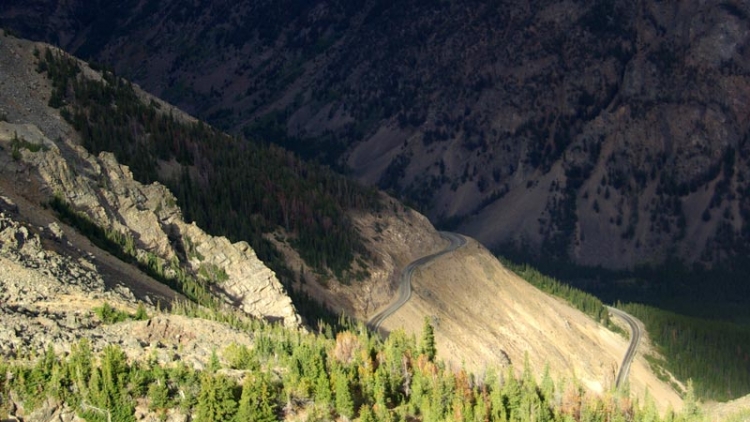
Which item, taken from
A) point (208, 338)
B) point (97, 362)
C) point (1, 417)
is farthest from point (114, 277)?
point (1, 417)

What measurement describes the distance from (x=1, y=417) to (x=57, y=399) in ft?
13.4

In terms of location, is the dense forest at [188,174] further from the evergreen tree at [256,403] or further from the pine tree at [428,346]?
the evergreen tree at [256,403]

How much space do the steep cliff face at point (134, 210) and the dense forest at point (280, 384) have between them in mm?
22501

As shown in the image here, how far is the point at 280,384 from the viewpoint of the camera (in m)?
101

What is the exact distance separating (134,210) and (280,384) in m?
52.5

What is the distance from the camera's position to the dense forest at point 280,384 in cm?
9044

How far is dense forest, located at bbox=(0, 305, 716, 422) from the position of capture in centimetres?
9044

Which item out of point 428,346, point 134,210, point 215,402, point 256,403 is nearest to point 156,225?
point 134,210

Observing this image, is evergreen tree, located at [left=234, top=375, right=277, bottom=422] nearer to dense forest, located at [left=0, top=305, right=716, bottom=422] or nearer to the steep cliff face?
dense forest, located at [left=0, top=305, right=716, bottom=422]

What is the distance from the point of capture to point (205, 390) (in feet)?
305

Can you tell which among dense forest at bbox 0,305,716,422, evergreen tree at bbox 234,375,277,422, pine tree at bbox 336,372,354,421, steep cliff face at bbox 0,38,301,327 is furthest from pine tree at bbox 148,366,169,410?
steep cliff face at bbox 0,38,301,327

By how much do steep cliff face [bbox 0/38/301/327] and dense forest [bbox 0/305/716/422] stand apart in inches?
886

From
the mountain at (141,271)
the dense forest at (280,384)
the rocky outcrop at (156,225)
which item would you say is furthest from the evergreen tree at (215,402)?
the rocky outcrop at (156,225)

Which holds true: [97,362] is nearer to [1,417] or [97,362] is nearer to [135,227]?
[1,417]
